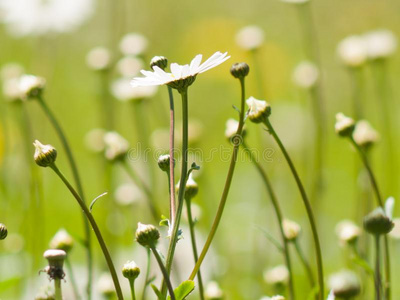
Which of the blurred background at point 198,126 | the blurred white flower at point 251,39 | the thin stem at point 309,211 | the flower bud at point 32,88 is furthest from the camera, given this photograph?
the blurred white flower at point 251,39

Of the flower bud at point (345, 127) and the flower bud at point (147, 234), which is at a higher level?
the flower bud at point (345, 127)

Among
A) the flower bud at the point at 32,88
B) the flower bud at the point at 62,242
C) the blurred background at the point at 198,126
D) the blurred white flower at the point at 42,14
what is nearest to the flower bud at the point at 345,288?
the blurred background at the point at 198,126

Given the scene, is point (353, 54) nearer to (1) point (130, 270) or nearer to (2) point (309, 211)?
(2) point (309, 211)

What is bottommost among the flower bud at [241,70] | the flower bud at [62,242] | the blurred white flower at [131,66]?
the flower bud at [62,242]

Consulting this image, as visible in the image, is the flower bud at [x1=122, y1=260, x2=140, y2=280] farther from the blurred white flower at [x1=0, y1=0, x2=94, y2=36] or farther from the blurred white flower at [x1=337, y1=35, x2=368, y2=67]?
the blurred white flower at [x1=0, y1=0, x2=94, y2=36]

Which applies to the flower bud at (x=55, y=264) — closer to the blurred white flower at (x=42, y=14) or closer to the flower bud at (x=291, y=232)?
the flower bud at (x=291, y=232)

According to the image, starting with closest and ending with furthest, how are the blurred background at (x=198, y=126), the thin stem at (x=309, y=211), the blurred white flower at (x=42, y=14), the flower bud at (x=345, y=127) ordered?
the thin stem at (x=309, y=211)
the flower bud at (x=345, y=127)
the blurred background at (x=198, y=126)
the blurred white flower at (x=42, y=14)

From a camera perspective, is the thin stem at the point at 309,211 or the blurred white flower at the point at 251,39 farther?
the blurred white flower at the point at 251,39
